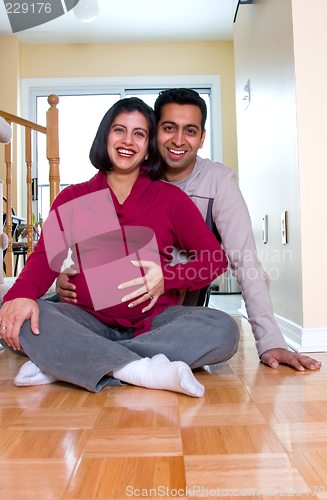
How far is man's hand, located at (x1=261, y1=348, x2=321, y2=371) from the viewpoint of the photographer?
4.42ft

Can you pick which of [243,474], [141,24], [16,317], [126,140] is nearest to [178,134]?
[126,140]

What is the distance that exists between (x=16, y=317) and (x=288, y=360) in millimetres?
794

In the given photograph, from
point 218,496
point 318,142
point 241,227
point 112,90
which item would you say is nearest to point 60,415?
point 218,496

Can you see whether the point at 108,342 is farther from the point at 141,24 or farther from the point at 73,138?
the point at 141,24

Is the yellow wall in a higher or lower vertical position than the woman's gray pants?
higher

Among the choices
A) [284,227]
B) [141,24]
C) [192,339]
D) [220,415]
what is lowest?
[220,415]

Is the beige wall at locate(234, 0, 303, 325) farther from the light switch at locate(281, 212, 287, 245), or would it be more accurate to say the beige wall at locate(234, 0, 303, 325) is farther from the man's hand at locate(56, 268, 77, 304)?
the man's hand at locate(56, 268, 77, 304)

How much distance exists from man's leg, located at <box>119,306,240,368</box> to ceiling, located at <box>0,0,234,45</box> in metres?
3.98

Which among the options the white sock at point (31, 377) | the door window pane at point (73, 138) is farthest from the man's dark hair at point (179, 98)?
the door window pane at point (73, 138)

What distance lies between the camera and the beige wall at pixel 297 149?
1.69 metres

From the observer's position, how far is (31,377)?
1214 mm

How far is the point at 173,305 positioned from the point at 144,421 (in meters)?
0.57

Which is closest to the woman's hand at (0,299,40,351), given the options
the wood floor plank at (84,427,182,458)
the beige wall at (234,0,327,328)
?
the wood floor plank at (84,427,182,458)

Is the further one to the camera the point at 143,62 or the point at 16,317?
the point at 143,62
